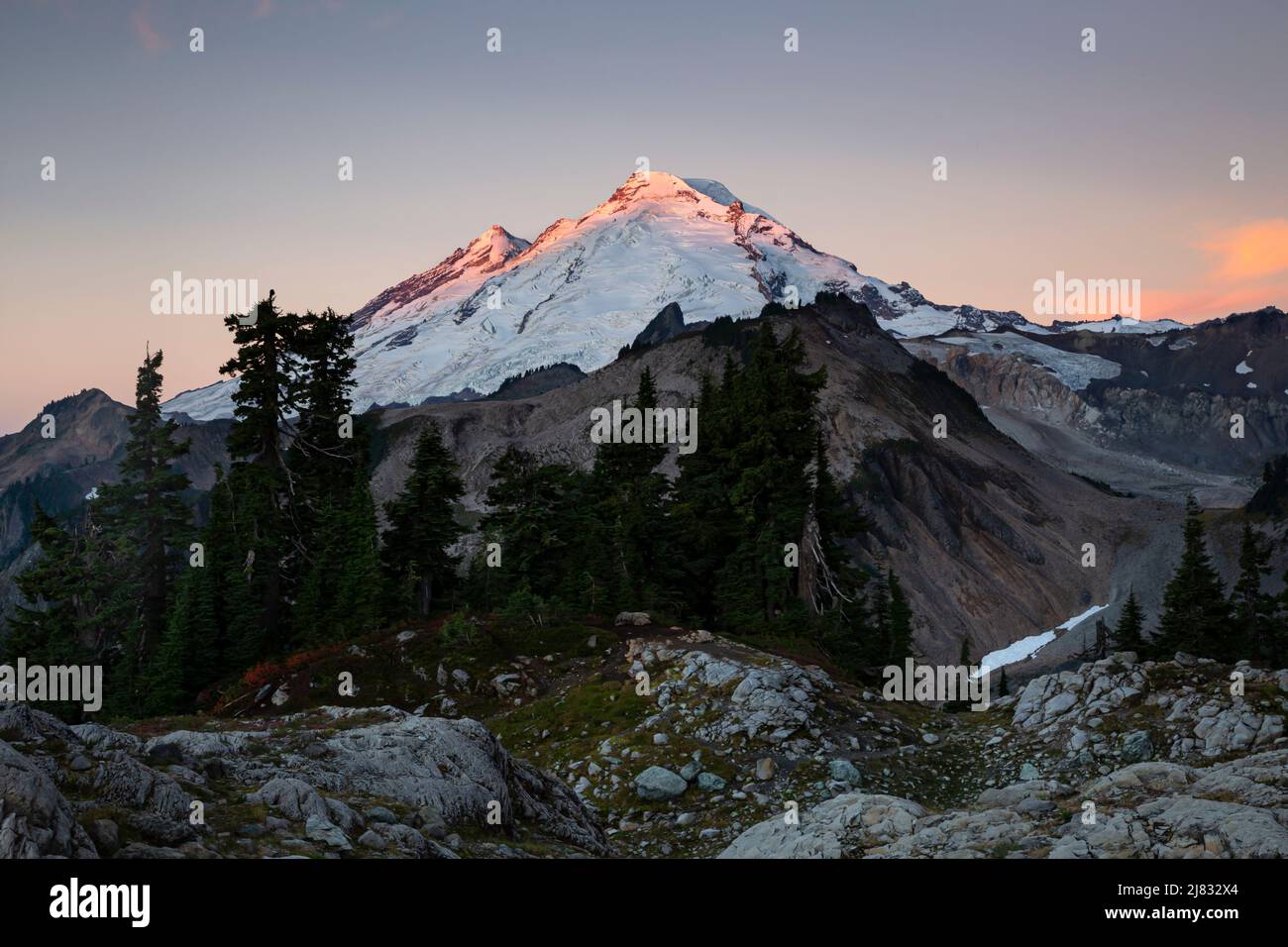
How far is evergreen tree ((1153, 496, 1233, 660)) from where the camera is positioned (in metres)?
64.5

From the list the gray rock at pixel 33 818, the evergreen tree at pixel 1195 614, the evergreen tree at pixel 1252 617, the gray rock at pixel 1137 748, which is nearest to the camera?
the gray rock at pixel 33 818

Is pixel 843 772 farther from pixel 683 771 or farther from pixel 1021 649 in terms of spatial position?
pixel 1021 649

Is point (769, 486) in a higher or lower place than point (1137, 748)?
higher

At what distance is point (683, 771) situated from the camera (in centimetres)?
2273

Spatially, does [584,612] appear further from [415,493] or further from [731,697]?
[731,697]

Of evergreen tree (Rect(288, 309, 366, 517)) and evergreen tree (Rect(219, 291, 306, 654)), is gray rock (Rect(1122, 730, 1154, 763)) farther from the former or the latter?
evergreen tree (Rect(288, 309, 366, 517))

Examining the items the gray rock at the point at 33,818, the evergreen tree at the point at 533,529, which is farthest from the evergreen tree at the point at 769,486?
the gray rock at the point at 33,818

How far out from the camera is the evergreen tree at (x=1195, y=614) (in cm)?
6450

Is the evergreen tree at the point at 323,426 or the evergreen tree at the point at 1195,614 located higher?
the evergreen tree at the point at 323,426

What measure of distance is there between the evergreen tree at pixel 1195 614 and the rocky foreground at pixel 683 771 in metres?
45.6

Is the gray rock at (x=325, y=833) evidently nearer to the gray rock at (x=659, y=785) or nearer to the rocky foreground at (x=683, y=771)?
the rocky foreground at (x=683, y=771)

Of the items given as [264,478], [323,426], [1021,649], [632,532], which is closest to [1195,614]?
[632,532]

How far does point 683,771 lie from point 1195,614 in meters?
56.9
